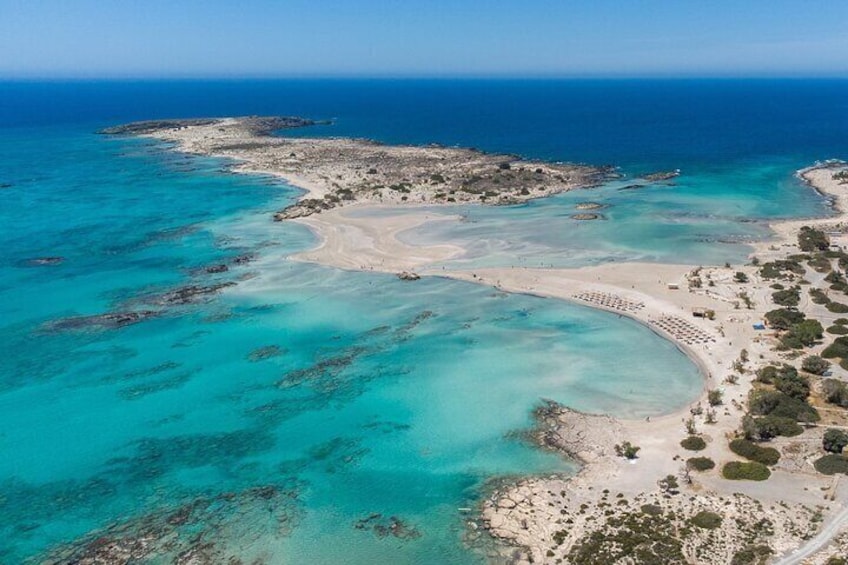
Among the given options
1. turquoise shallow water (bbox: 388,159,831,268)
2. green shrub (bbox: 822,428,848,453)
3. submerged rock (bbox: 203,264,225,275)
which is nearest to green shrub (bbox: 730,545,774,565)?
green shrub (bbox: 822,428,848,453)

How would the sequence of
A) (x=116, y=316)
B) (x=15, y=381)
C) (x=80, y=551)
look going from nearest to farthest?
(x=80, y=551)
(x=15, y=381)
(x=116, y=316)

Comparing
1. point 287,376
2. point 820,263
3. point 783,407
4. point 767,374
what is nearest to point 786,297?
point 820,263

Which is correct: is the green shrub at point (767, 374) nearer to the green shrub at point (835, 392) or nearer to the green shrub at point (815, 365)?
the green shrub at point (815, 365)

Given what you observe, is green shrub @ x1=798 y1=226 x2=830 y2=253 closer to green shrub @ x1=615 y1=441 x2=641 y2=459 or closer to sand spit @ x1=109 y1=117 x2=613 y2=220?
sand spit @ x1=109 y1=117 x2=613 y2=220

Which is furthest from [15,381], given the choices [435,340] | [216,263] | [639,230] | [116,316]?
[639,230]

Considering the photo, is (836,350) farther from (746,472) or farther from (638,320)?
(746,472)

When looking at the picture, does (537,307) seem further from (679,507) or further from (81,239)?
(81,239)
